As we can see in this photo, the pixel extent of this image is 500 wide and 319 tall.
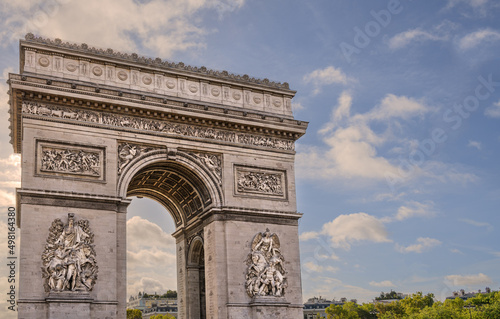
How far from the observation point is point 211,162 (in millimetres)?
27844

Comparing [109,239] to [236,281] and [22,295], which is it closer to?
[22,295]

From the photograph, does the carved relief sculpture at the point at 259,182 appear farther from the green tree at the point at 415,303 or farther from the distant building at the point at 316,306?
the distant building at the point at 316,306

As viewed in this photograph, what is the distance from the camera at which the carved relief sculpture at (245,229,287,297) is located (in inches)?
1054

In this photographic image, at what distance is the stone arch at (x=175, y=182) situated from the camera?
26.4 m

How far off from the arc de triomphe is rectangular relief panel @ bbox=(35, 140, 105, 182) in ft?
0.15

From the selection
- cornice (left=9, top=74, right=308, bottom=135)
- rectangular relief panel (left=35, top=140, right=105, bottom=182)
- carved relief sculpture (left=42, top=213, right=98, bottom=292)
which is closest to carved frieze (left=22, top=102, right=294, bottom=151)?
cornice (left=9, top=74, right=308, bottom=135)

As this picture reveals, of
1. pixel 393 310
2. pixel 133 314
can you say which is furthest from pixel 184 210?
pixel 393 310

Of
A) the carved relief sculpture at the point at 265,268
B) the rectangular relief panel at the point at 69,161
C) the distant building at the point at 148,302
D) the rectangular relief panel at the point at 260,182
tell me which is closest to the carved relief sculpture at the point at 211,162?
the rectangular relief panel at the point at 260,182

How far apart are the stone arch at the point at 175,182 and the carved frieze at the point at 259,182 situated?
119 cm

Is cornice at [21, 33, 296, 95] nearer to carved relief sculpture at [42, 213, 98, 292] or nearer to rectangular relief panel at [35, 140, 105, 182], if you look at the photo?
rectangular relief panel at [35, 140, 105, 182]

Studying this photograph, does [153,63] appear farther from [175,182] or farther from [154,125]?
[175,182]

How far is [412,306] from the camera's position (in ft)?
246

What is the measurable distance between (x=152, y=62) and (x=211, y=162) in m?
5.33

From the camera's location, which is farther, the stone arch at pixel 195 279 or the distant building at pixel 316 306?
the distant building at pixel 316 306
